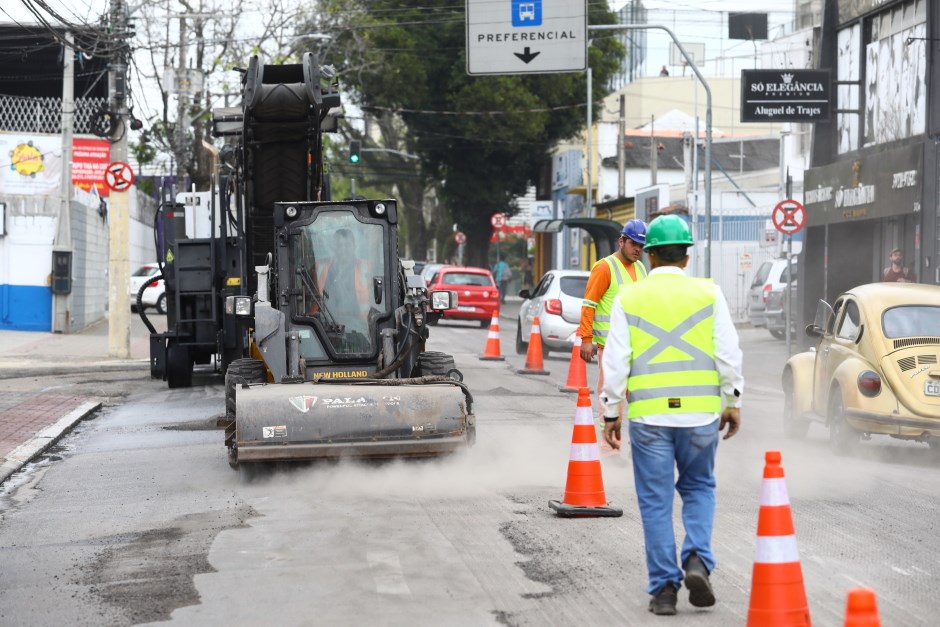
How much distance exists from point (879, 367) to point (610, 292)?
2661 mm

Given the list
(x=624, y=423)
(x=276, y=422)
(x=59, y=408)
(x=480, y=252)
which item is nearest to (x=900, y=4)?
(x=624, y=423)

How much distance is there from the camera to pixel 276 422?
33.8 ft

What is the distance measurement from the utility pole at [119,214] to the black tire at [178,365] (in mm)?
5262

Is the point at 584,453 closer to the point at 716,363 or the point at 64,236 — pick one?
the point at 716,363

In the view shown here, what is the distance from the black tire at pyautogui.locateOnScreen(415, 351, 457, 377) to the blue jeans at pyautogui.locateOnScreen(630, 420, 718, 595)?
20.4 ft

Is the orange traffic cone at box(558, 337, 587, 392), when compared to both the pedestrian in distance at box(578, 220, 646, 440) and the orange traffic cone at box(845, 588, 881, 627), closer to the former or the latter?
the pedestrian in distance at box(578, 220, 646, 440)

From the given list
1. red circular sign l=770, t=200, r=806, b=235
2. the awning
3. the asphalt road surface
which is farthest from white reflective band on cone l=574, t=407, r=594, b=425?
the awning

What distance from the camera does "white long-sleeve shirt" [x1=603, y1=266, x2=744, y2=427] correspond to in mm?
6234

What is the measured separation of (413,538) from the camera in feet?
26.7

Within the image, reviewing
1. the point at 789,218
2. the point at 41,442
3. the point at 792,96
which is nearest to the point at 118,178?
the point at 41,442

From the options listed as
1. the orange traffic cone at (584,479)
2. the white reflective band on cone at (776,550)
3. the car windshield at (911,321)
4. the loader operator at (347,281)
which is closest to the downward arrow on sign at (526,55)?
the loader operator at (347,281)

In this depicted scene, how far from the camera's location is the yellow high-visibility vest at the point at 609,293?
11.1 metres

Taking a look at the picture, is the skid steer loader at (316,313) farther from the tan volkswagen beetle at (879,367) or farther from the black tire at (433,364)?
the tan volkswagen beetle at (879,367)

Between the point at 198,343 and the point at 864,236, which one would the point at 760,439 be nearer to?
the point at 198,343
